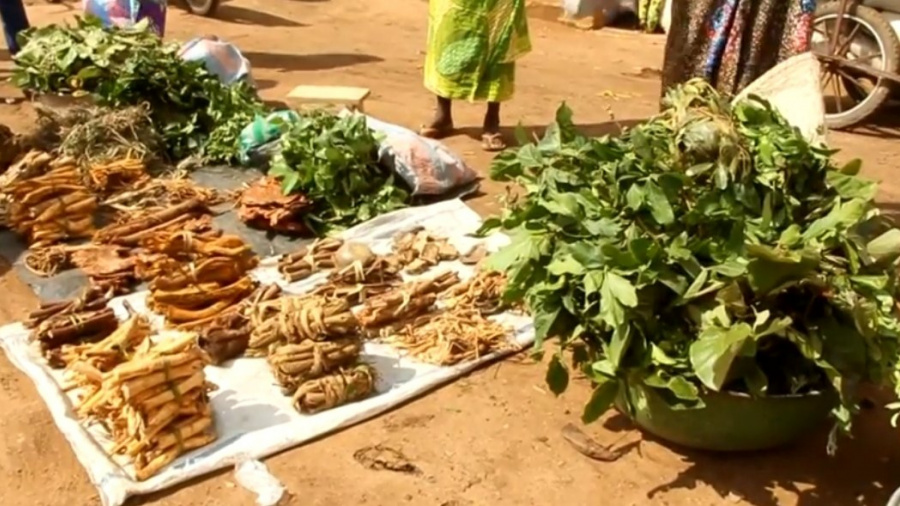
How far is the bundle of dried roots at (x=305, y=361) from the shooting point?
134 inches

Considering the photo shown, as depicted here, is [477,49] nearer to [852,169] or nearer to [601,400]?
[852,169]

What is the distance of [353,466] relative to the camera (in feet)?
10.4

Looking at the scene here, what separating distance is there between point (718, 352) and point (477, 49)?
3.21m

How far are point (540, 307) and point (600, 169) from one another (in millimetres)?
458

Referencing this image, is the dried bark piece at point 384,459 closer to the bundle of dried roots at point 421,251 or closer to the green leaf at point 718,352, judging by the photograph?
the green leaf at point 718,352

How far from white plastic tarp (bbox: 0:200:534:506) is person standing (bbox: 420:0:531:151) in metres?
2.02

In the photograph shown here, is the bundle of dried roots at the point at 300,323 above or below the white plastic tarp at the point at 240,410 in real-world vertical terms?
above

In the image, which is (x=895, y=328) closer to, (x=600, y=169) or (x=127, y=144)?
(x=600, y=169)

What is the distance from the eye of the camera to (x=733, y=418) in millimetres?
3025

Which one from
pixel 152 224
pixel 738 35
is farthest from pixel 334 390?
pixel 738 35

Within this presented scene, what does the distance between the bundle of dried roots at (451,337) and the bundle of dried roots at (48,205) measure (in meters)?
1.64

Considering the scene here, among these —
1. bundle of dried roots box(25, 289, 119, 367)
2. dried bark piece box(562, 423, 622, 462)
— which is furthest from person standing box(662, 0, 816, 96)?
bundle of dried roots box(25, 289, 119, 367)

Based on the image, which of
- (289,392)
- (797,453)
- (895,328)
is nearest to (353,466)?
(289,392)

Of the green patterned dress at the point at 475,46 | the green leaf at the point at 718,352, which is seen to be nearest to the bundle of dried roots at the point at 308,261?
the green patterned dress at the point at 475,46
